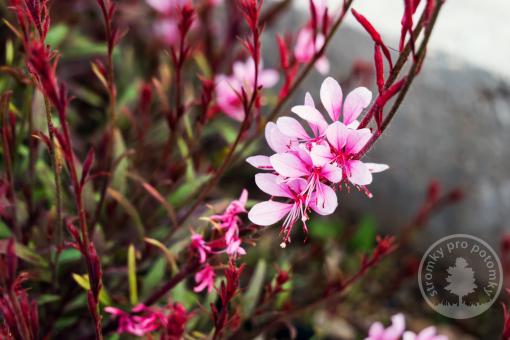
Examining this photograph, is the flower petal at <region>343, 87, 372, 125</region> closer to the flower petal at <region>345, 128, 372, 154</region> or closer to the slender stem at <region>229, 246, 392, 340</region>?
the flower petal at <region>345, 128, 372, 154</region>

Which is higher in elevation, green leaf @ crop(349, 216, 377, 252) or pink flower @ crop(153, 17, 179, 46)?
pink flower @ crop(153, 17, 179, 46)

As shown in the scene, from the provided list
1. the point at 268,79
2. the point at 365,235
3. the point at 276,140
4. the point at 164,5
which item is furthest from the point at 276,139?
the point at 365,235

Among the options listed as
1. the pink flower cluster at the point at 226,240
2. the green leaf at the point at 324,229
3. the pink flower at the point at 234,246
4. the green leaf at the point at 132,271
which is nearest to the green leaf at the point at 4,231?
the green leaf at the point at 132,271

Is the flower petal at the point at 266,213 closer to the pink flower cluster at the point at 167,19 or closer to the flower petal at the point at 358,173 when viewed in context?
the flower petal at the point at 358,173

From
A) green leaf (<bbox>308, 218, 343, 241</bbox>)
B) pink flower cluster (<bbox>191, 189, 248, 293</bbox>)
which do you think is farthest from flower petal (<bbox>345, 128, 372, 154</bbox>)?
green leaf (<bbox>308, 218, 343, 241</bbox>)

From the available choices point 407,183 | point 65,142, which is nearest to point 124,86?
point 407,183

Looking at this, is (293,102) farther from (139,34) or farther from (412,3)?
(412,3)
